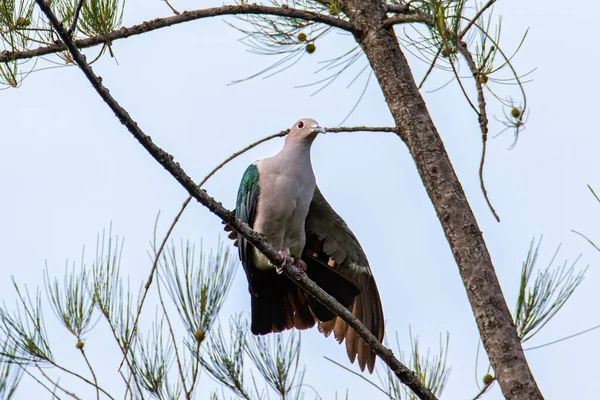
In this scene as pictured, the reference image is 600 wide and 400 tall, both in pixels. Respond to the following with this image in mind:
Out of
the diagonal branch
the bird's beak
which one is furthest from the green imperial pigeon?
the diagonal branch

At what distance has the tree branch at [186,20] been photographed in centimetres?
346

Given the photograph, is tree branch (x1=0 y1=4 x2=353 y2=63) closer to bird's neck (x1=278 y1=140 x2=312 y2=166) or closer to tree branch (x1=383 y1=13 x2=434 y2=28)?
tree branch (x1=383 y1=13 x2=434 y2=28)

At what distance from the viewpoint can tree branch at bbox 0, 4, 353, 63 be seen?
3.46m

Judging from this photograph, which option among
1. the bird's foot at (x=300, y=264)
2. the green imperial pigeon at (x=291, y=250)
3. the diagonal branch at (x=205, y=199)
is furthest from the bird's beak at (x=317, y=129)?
the diagonal branch at (x=205, y=199)

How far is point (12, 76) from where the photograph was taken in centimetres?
351

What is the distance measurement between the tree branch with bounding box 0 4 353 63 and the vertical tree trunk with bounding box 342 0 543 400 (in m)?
0.14

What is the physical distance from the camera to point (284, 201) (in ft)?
14.4

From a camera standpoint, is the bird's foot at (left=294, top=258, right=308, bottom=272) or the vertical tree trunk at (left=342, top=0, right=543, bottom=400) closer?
the vertical tree trunk at (left=342, top=0, right=543, bottom=400)

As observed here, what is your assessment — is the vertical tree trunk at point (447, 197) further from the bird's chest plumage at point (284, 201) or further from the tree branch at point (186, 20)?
the bird's chest plumage at point (284, 201)

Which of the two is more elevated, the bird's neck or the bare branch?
the bird's neck

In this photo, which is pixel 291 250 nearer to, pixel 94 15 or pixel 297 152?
pixel 297 152

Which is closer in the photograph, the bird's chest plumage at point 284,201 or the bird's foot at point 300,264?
the bird's chest plumage at point 284,201

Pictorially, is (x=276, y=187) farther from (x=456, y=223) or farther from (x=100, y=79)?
(x=100, y=79)

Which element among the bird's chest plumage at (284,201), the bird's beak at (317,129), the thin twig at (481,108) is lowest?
the thin twig at (481,108)
